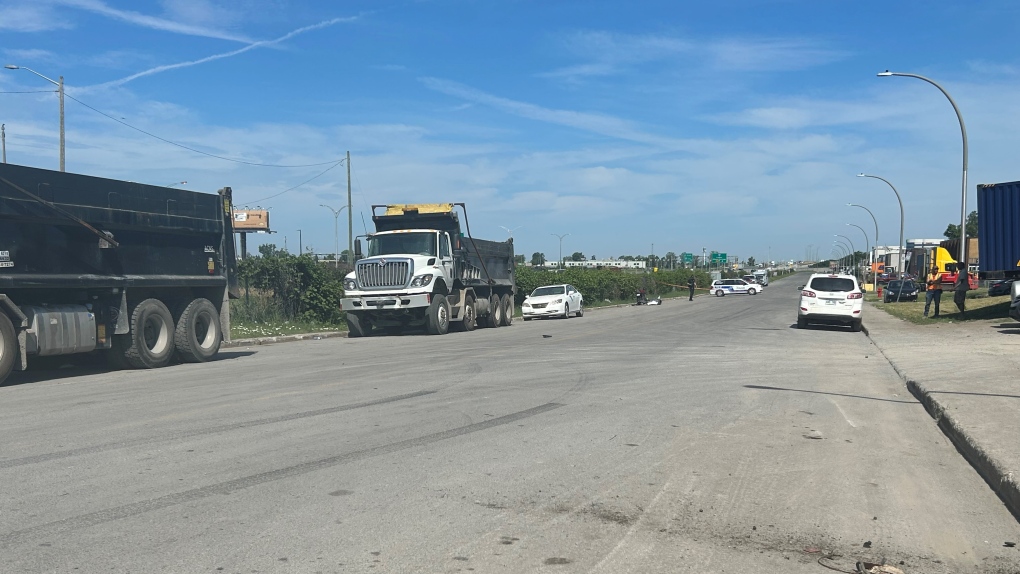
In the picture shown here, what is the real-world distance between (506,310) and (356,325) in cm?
792

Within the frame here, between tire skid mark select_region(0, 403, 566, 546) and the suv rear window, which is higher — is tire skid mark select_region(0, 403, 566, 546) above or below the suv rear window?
below

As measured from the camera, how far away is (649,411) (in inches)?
380

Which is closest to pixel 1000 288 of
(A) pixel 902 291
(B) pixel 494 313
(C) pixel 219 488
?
(A) pixel 902 291

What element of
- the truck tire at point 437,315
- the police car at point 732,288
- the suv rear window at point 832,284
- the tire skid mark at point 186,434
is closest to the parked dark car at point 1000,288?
the suv rear window at point 832,284

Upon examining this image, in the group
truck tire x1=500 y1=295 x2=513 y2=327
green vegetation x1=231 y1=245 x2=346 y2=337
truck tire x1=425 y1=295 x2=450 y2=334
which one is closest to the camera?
truck tire x1=425 y1=295 x2=450 y2=334

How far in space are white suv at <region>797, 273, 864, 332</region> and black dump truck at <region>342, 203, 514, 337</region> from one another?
401 inches

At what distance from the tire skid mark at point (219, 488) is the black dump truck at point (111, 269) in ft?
26.1

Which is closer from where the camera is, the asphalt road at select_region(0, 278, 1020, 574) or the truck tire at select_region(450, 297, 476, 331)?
the asphalt road at select_region(0, 278, 1020, 574)

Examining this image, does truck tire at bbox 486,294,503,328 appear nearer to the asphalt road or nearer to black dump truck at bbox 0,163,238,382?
black dump truck at bbox 0,163,238,382

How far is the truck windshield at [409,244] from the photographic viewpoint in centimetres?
2464

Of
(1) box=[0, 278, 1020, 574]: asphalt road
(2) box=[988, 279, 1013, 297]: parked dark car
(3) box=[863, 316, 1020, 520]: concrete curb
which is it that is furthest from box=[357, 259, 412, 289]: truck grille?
(2) box=[988, 279, 1013, 297]: parked dark car

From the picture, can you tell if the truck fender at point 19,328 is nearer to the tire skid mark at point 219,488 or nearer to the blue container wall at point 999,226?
the tire skid mark at point 219,488

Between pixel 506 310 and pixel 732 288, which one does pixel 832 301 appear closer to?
pixel 506 310

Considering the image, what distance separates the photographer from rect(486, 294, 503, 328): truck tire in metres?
29.5
